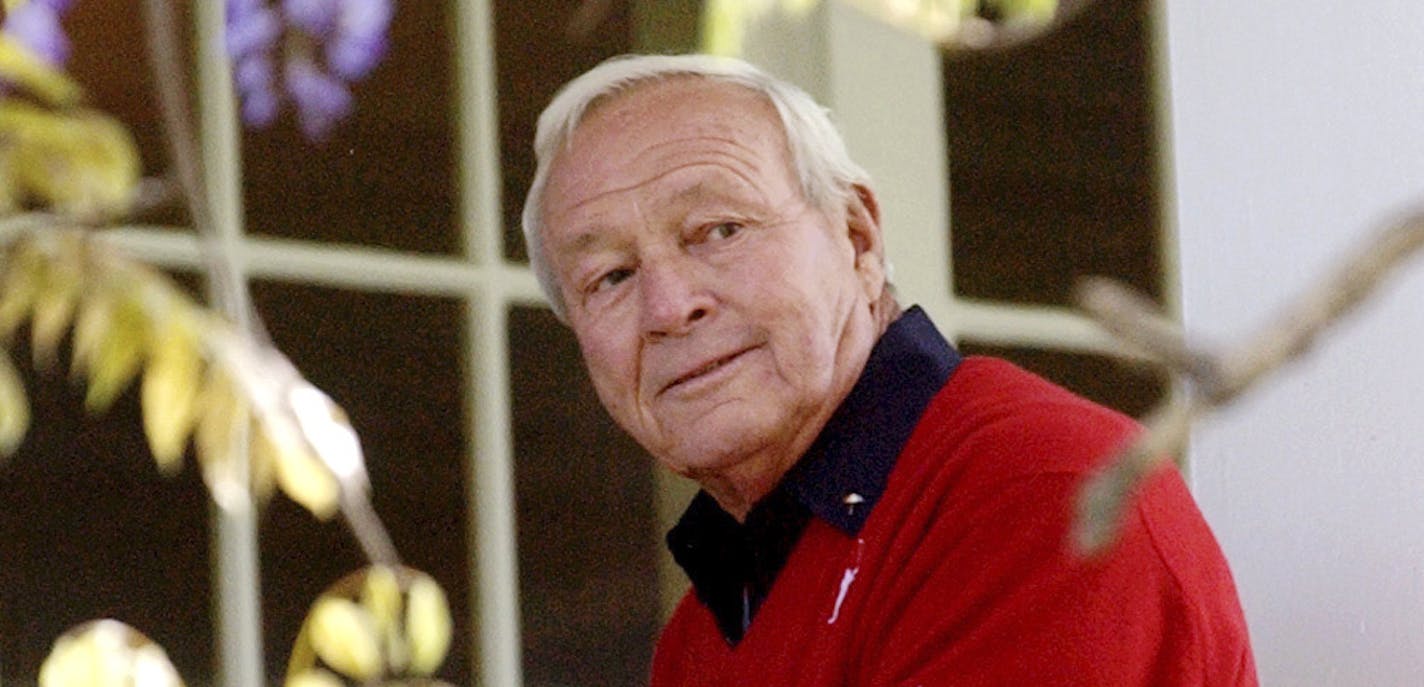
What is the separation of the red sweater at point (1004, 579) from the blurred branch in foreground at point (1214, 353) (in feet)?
3.47

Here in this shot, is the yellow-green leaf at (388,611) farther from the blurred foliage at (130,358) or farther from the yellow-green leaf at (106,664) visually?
the yellow-green leaf at (106,664)

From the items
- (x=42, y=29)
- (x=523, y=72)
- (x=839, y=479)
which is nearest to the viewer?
(x=839, y=479)

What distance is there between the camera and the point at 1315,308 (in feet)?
1.90

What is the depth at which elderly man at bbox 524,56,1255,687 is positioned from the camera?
1.66 metres

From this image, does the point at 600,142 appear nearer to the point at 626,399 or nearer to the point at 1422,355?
the point at 626,399

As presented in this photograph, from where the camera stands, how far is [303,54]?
102 inches

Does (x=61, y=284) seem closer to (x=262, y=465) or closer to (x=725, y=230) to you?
(x=262, y=465)

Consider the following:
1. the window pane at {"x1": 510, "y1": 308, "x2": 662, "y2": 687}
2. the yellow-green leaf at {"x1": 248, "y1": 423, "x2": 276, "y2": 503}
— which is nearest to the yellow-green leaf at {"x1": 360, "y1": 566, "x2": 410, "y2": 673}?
the yellow-green leaf at {"x1": 248, "y1": 423, "x2": 276, "y2": 503}

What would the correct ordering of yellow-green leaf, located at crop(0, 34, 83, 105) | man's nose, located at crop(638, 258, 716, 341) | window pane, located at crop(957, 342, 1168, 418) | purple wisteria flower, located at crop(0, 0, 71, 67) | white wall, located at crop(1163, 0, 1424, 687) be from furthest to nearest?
window pane, located at crop(957, 342, 1168, 418) → white wall, located at crop(1163, 0, 1424, 687) → purple wisteria flower, located at crop(0, 0, 71, 67) → man's nose, located at crop(638, 258, 716, 341) → yellow-green leaf, located at crop(0, 34, 83, 105)

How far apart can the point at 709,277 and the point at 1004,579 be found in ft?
1.59

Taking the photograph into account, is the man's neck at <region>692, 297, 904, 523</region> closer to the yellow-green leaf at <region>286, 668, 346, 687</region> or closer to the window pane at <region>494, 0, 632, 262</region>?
the yellow-green leaf at <region>286, 668, 346, 687</region>

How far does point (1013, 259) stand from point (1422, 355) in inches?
26.8

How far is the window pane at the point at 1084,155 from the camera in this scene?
10.2 feet

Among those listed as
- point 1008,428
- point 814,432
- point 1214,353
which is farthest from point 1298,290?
point 1214,353
